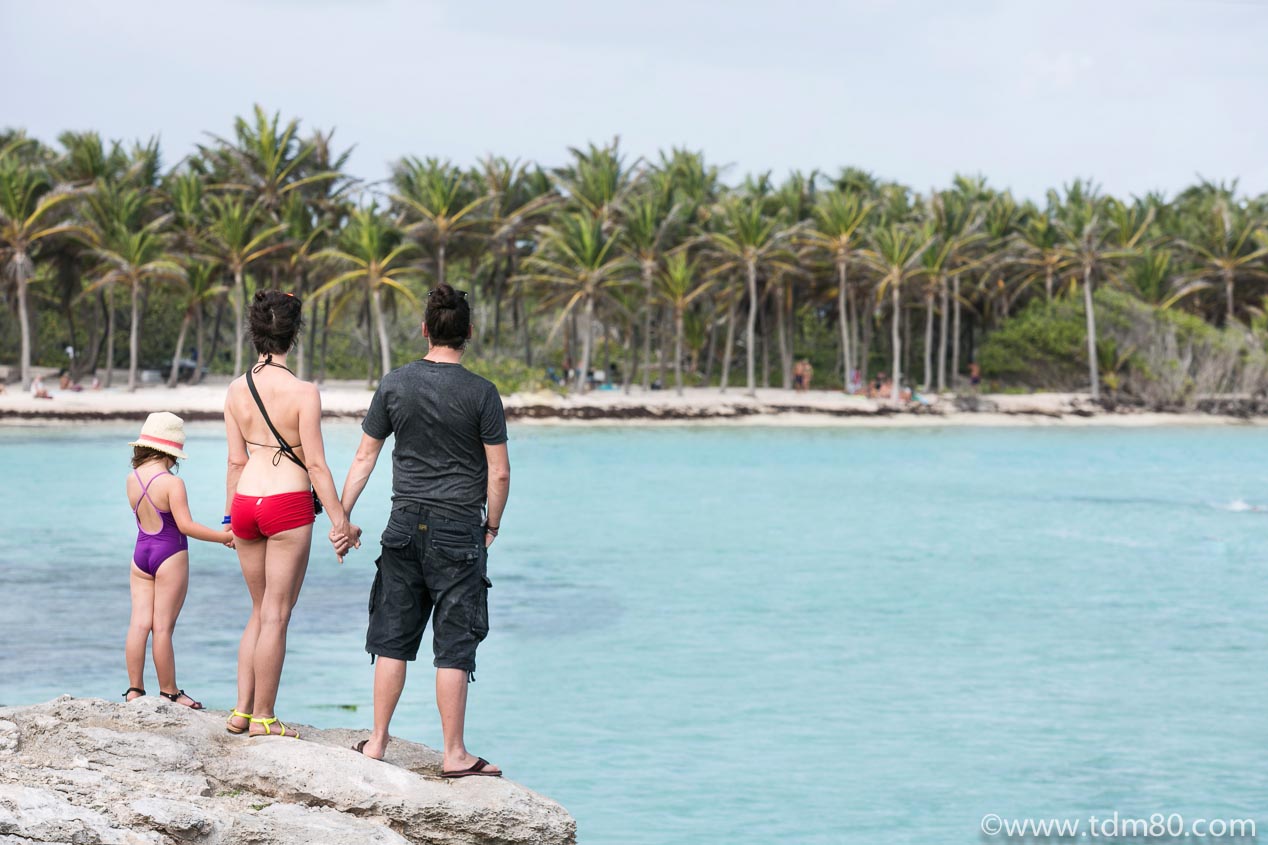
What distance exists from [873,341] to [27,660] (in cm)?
5888

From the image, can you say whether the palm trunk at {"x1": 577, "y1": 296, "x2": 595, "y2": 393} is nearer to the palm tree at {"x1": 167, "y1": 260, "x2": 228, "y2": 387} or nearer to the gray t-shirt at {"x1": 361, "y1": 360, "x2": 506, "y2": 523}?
the palm tree at {"x1": 167, "y1": 260, "x2": 228, "y2": 387}

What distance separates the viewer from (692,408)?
160ft

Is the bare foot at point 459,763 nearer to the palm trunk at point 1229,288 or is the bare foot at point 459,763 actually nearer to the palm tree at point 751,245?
the palm tree at point 751,245

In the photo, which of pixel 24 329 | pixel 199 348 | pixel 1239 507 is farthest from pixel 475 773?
pixel 199 348

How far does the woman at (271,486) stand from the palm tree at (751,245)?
46.5 metres

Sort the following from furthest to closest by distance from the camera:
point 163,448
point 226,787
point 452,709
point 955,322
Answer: point 955,322 < point 163,448 < point 452,709 < point 226,787

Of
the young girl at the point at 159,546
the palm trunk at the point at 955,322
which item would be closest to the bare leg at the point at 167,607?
the young girl at the point at 159,546

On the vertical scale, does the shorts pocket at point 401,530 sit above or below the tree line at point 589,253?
below

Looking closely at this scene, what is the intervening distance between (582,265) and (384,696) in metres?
44.8

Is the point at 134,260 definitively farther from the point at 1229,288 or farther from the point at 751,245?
the point at 1229,288

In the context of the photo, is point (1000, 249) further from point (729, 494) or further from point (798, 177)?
point (729, 494)

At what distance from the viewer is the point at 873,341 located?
6800 cm

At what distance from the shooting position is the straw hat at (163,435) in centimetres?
598

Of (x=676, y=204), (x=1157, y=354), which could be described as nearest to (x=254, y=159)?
(x=676, y=204)
